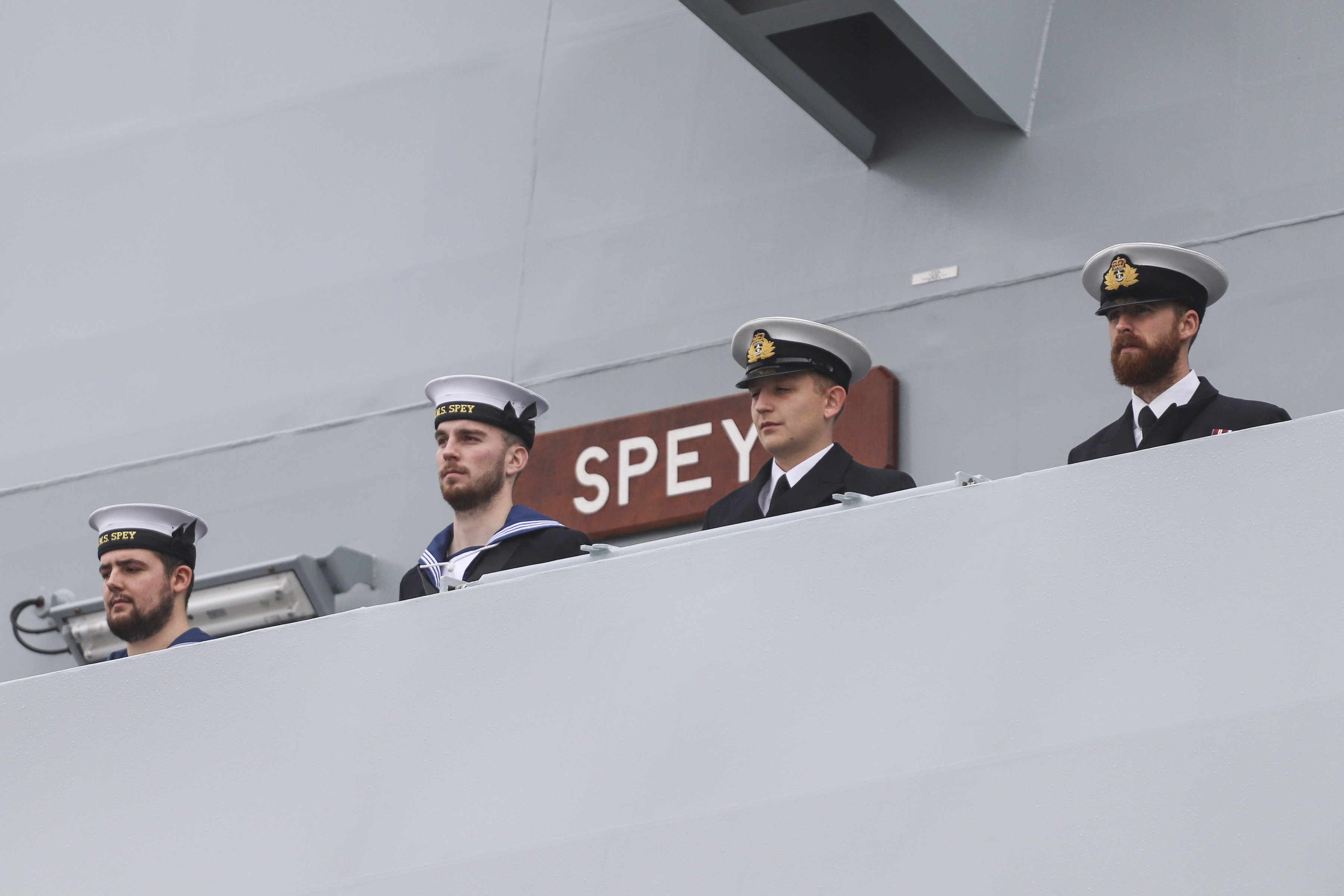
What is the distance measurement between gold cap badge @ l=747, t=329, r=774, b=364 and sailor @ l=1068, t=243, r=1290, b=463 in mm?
564

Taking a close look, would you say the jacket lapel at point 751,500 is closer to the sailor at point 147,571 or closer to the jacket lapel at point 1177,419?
the jacket lapel at point 1177,419

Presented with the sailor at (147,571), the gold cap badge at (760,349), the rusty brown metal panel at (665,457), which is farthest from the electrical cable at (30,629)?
the gold cap badge at (760,349)

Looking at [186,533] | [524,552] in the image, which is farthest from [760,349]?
[186,533]

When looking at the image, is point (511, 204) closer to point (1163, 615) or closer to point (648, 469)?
point (648, 469)

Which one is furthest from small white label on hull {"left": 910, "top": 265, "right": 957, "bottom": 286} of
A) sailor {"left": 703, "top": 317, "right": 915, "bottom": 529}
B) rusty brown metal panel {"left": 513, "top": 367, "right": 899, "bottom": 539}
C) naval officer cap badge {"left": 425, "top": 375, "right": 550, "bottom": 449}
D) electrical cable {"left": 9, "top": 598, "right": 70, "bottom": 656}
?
electrical cable {"left": 9, "top": 598, "right": 70, "bottom": 656}

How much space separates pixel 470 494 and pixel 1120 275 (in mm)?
1128

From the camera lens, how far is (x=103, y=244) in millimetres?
4621

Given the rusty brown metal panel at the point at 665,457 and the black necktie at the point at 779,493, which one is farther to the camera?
the rusty brown metal panel at the point at 665,457

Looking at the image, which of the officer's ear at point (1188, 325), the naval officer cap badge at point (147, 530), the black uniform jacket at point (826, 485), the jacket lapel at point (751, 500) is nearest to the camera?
the officer's ear at point (1188, 325)

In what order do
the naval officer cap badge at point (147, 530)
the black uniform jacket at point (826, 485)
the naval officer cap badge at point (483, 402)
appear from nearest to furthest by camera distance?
the black uniform jacket at point (826, 485)
the naval officer cap badge at point (483, 402)
the naval officer cap badge at point (147, 530)

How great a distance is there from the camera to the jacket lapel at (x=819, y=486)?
9.69ft

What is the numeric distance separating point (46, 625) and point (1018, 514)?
9.37 ft

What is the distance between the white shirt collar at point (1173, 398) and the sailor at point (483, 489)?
0.90 m

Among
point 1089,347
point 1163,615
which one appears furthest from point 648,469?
point 1163,615
